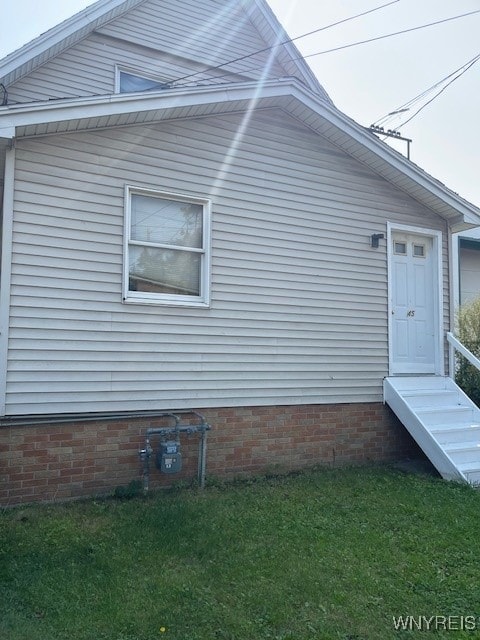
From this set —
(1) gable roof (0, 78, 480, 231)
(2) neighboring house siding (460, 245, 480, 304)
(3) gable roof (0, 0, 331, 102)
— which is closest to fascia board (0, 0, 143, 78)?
(3) gable roof (0, 0, 331, 102)

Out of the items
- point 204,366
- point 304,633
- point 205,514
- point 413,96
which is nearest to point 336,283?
point 204,366

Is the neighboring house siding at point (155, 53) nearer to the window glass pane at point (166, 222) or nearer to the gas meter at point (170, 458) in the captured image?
the window glass pane at point (166, 222)

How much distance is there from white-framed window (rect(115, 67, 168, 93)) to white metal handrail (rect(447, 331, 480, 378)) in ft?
19.9

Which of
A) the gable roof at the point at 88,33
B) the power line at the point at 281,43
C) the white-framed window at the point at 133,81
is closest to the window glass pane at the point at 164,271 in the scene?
the gable roof at the point at 88,33

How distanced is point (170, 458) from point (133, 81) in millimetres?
6032

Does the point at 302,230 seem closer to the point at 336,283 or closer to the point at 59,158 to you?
the point at 336,283

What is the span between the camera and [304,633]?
124 inches

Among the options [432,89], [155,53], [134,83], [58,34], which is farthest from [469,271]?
[58,34]

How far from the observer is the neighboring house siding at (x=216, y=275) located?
18.0ft

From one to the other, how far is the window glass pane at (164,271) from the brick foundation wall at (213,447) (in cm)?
151

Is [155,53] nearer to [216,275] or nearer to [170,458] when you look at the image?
[216,275]

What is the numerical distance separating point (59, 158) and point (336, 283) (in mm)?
3917

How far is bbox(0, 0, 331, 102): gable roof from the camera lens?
699 centimetres

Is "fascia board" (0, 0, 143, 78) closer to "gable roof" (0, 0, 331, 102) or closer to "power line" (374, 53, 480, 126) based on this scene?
"gable roof" (0, 0, 331, 102)
